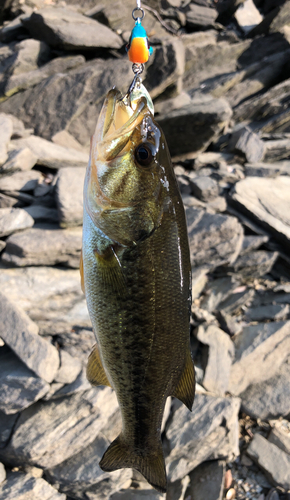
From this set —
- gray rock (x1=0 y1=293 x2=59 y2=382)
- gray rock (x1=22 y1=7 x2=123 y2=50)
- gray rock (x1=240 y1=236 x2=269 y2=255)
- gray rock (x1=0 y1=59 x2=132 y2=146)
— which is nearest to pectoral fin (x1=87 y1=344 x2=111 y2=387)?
gray rock (x1=0 y1=293 x2=59 y2=382)

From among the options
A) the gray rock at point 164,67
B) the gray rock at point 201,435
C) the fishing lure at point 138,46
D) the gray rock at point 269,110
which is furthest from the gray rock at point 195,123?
the fishing lure at point 138,46

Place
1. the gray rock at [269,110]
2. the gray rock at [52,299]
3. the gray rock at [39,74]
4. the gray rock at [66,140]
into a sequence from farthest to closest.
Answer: the gray rock at [269,110] → the gray rock at [39,74] → the gray rock at [66,140] → the gray rock at [52,299]

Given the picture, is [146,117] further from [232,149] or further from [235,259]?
[232,149]

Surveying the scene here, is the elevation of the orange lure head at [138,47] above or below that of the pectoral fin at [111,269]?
above

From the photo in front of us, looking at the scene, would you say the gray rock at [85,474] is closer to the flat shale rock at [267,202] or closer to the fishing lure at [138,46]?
the fishing lure at [138,46]

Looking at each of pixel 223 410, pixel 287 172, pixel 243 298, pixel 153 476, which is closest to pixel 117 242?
pixel 153 476

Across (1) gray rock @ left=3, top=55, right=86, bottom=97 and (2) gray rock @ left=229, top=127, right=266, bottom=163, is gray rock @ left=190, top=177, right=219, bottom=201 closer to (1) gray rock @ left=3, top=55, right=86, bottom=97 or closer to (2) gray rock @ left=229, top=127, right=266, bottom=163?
(2) gray rock @ left=229, top=127, right=266, bottom=163
